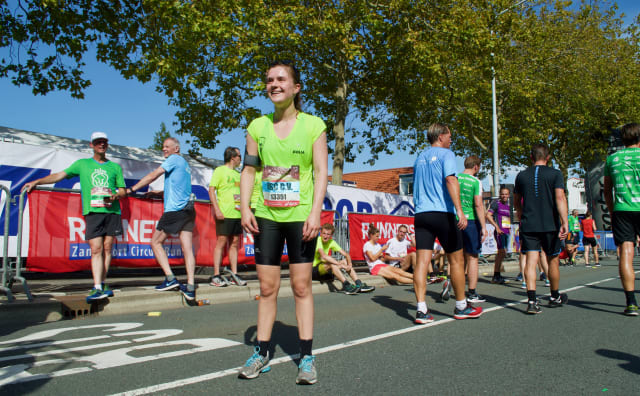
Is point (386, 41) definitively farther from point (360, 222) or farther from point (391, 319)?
point (391, 319)

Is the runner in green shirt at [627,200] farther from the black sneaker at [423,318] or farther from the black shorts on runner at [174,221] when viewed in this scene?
the black shorts on runner at [174,221]

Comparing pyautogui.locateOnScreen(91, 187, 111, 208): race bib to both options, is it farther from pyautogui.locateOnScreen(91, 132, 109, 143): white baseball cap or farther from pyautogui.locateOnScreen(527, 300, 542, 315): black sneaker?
pyautogui.locateOnScreen(527, 300, 542, 315): black sneaker

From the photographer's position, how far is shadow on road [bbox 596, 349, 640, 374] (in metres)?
3.39

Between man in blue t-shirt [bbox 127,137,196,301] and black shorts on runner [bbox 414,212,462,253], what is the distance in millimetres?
3118

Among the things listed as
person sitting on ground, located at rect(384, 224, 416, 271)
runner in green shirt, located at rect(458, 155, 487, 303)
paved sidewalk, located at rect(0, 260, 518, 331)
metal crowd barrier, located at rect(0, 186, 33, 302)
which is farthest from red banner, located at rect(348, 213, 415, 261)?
metal crowd barrier, located at rect(0, 186, 33, 302)

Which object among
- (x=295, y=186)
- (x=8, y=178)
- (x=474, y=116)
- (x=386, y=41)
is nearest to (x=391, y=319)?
(x=295, y=186)

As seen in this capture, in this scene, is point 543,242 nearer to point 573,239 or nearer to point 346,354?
point 346,354

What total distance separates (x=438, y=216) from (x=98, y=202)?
158 inches

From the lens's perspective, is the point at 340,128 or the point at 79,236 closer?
the point at 79,236

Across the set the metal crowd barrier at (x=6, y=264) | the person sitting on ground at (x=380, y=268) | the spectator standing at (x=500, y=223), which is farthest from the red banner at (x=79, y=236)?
the spectator standing at (x=500, y=223)

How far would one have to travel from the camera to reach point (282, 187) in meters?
3.29

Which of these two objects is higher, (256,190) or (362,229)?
(256,190)

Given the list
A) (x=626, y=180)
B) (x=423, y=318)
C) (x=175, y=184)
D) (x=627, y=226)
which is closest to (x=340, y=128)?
(x=175, y=184)

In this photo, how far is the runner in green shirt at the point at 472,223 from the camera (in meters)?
6.59
